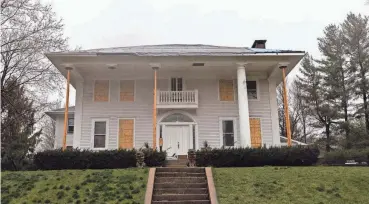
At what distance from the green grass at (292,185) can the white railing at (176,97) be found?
6720 mm

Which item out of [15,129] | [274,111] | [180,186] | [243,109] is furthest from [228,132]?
[15,129]

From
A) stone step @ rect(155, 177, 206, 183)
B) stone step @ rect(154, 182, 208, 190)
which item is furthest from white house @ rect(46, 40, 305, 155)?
stone step @ rect(154, 182, 208, 190)

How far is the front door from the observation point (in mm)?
18938

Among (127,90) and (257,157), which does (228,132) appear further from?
(127,90)

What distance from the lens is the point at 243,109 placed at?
17.8 meters

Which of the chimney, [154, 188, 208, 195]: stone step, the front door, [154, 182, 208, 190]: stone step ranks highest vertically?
the chimney

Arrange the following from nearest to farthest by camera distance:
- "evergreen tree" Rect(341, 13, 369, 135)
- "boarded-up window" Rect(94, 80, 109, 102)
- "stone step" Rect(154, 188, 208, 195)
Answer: "stone step" Rect(154, 188, 208, 195), "boarded-up window" Rect(94, 80, 109, 102), "evergreen tree" Rect(341, 13, 369, 135)

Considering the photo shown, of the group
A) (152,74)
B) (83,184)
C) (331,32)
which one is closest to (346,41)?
(331,32)

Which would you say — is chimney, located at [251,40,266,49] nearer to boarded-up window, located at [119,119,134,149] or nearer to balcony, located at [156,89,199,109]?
balcony, located at [156,89,199,109]

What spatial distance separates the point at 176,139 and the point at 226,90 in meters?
4.07

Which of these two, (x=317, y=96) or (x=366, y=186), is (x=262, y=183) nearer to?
(x=366, y=186)

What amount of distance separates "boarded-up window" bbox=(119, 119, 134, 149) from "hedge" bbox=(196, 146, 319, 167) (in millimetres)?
5445

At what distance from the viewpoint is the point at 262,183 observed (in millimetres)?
11766

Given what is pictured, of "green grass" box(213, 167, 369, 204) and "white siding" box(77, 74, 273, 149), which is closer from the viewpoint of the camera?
"green grass" box(213, 167, 369, 204)
